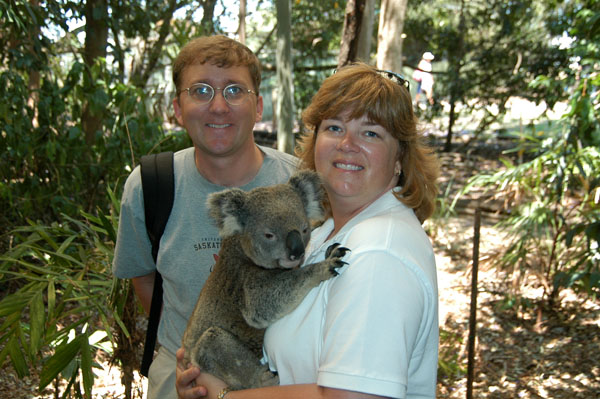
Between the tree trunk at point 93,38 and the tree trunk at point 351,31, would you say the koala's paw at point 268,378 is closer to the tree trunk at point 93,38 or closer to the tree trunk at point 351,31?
the tree trunk at point 351,31

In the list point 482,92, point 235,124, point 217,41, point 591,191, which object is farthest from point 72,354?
point 482,92

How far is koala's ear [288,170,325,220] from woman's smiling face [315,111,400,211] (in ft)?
0.64

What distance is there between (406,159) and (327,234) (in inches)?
15.5

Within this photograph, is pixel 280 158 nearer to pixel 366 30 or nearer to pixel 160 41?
pixel 366 30

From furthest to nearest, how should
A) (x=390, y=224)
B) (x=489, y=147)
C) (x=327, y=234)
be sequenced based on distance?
(x=489, y=147)
(x=327, y=234)
(x=390, y=224)

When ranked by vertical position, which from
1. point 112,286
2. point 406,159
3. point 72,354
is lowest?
point 72,354

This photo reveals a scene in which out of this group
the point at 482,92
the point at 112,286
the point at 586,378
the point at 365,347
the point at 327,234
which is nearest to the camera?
the point at 365,347

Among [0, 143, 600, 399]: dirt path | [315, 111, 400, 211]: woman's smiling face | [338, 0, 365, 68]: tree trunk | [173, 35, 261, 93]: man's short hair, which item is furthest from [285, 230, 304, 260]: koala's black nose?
[338, 0, 365, 68]: tree trunk

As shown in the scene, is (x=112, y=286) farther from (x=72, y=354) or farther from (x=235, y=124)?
(x=235, y=124)

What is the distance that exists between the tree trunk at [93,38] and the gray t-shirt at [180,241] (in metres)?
2.92

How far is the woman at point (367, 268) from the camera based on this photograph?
1.11m

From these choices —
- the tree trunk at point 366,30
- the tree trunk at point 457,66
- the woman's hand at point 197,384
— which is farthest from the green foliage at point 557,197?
the tree trunk at point 457,66

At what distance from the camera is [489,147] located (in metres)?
10.7

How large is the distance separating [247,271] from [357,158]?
61 centimetres
